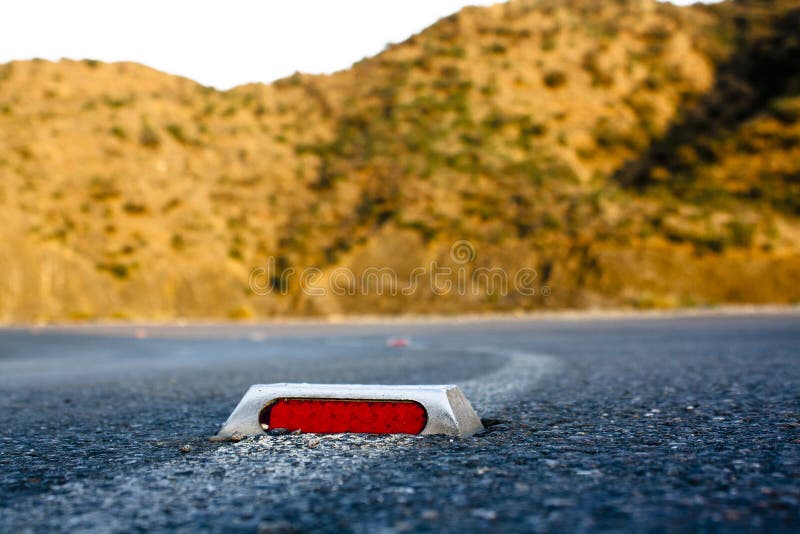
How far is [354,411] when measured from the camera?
3.60 m

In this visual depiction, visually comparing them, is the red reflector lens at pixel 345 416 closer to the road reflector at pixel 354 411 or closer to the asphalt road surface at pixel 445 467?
the road reflector at pixel 354 411

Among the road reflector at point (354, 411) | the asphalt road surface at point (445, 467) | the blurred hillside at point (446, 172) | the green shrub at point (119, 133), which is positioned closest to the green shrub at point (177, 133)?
the blurred hillside at point (446, 172)

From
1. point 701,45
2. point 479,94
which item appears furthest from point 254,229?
point 701,45

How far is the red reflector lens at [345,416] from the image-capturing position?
11.5 ft

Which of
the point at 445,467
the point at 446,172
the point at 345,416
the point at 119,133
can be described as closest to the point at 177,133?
the point at 119,133

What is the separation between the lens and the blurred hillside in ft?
113

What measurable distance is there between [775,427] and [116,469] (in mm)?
2727

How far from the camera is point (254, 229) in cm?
4191

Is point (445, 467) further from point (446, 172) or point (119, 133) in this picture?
point (119, 133)

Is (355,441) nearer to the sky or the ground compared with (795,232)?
nearer to the ground

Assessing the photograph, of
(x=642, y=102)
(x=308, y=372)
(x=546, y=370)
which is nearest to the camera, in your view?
(x=546, y=370)

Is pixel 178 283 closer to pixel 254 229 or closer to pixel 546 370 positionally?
pixel 254 229

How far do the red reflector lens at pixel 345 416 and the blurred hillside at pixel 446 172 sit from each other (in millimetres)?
28759

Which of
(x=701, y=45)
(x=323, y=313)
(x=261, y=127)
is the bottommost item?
(x=323, y=313)
